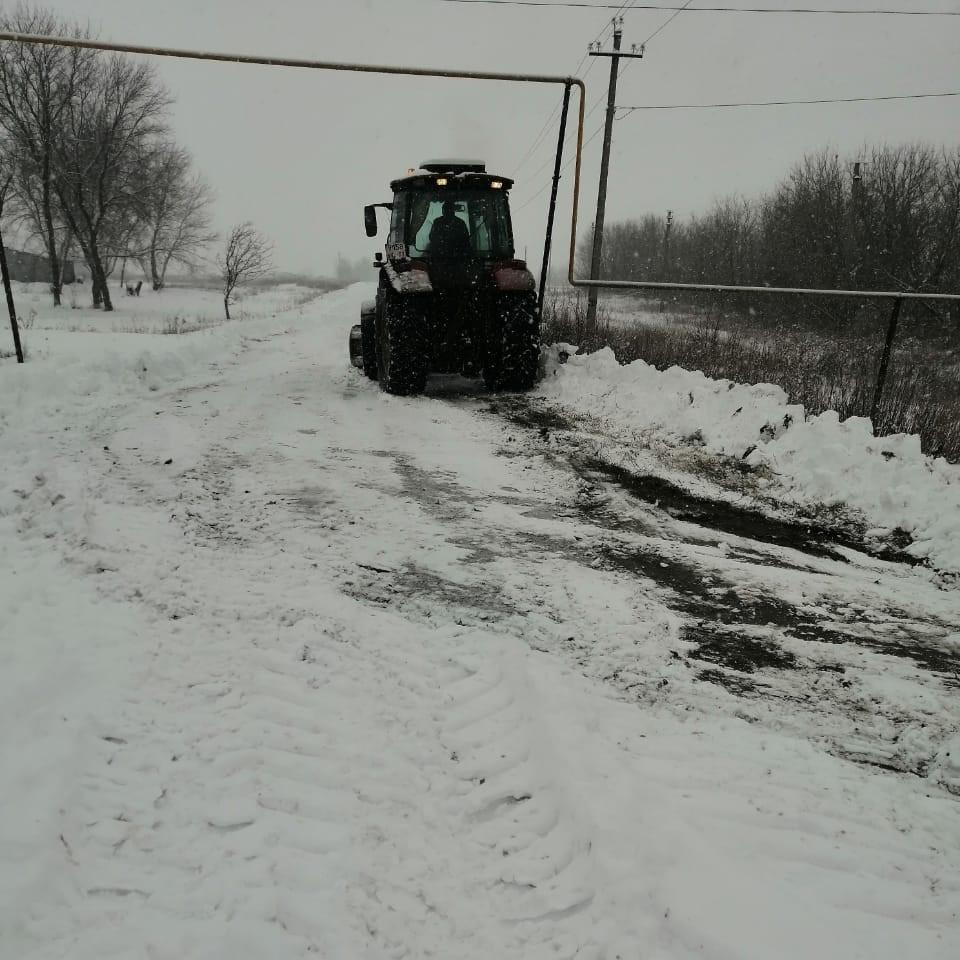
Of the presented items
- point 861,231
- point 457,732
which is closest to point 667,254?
point 861,231

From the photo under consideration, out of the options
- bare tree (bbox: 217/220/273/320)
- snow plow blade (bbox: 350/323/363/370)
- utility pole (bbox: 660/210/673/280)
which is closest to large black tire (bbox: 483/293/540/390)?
Result: snow plow blade (bbox: 350/323/363/370)

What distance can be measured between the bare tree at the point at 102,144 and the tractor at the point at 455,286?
23.5m

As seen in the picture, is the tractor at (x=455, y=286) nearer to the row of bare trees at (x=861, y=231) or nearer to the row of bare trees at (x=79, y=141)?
the row of bare trees at (x=861, y=231)

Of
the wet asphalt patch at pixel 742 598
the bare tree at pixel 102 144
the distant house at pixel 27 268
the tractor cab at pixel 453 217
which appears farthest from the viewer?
the distant house at pixel 27 268

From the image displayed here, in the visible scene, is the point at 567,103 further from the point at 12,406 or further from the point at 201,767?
the point at 201,767

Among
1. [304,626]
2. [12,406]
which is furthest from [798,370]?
[12,406]

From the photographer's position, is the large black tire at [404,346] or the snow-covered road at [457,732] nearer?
the snow-covered road at [457,732]

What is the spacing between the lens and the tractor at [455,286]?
816 centimetres

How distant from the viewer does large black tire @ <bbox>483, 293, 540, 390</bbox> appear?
8227 mm

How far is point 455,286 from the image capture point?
8.27m

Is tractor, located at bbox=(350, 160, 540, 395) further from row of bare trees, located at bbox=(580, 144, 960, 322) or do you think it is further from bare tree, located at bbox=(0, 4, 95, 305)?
bare tree, located at bbox=(0, 4, 95, 305)

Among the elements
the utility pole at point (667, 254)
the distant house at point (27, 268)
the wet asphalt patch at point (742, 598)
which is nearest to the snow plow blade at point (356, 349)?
the wet asphalt patch at point (742, 598)

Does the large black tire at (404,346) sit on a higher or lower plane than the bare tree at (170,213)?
lower

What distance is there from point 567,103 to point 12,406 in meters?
7.84
